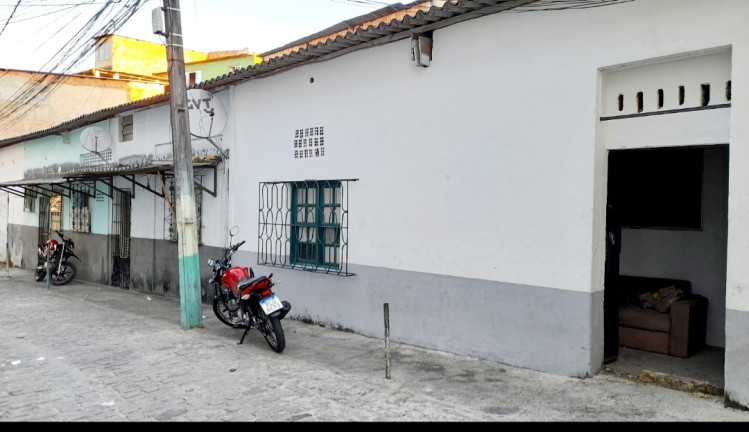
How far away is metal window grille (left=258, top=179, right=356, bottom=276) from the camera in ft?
24.9

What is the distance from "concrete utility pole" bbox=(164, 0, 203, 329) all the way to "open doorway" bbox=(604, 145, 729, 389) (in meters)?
5.20

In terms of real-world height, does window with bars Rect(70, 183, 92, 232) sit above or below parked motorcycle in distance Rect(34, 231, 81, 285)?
above

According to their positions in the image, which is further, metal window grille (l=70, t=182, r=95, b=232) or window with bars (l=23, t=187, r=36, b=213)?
window with bars (l=23, t=187, r=36, b=213)

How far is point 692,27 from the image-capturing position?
4.50 meters

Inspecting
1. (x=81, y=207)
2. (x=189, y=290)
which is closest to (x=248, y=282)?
(x=189, y=290)

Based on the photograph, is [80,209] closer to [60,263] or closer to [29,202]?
[60,263]

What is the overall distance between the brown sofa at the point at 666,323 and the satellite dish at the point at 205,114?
256 inches

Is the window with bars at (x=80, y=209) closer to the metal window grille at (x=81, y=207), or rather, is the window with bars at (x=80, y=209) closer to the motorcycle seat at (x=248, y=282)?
→ the metal window grille at (x=81, y=207)

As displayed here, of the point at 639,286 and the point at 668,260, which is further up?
the point at 668,260

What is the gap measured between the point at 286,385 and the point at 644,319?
3.89m

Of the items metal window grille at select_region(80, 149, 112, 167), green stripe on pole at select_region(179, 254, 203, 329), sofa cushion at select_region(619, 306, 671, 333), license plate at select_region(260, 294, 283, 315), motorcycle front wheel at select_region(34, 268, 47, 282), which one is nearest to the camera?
sofa cushion at select_region(619, 306, 671, 333)

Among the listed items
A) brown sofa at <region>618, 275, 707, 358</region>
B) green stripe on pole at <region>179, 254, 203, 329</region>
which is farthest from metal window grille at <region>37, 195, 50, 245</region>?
brown sofa at <region>618, 275, 707, 358</region>

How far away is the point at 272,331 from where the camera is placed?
643 centimetres

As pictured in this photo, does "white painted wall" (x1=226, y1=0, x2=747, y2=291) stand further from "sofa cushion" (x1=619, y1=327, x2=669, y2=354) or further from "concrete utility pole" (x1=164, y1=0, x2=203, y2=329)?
"concrete utility pole" (x1=164, y1=0, x2=203, y2=329)
